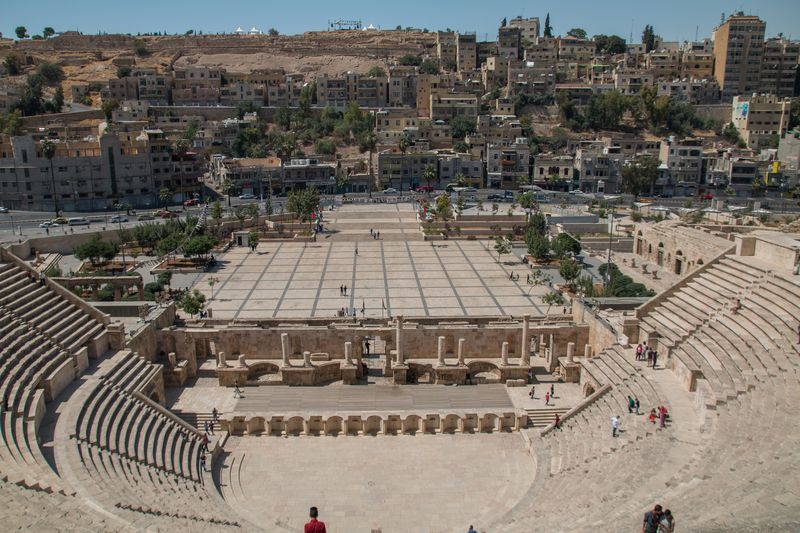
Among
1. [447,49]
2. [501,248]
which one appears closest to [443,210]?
[501,248]

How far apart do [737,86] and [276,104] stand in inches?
3238

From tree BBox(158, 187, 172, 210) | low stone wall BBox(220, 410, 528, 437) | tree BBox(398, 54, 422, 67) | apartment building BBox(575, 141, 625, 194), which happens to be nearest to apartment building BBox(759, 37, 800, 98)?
apartment building BBox(575, 141, 625, 194)

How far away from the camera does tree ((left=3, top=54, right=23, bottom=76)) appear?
4978 inches

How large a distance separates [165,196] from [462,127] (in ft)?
157

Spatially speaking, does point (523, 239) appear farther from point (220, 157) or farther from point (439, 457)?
point (220, 157)

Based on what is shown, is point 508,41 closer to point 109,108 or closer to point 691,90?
point 691,90

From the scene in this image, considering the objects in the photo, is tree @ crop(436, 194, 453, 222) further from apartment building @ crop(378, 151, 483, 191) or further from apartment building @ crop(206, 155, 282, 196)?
apartment building @ crop(206, 155, 282, 196)

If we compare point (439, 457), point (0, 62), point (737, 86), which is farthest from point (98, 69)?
point (439, 457)

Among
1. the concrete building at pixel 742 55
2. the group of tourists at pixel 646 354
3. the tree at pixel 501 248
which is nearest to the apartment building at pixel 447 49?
the concrete building at pixel 742 55

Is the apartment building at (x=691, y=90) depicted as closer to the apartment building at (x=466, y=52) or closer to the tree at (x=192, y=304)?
the apartment building at (x=466, y=52)

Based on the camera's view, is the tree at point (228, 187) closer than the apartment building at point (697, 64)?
Yes

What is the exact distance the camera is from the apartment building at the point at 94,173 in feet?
235

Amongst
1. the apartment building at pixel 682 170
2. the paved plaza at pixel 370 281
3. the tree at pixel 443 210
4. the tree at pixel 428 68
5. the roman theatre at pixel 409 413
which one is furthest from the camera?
the tree at pixel 428 68

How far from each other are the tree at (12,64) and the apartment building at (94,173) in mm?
63295
